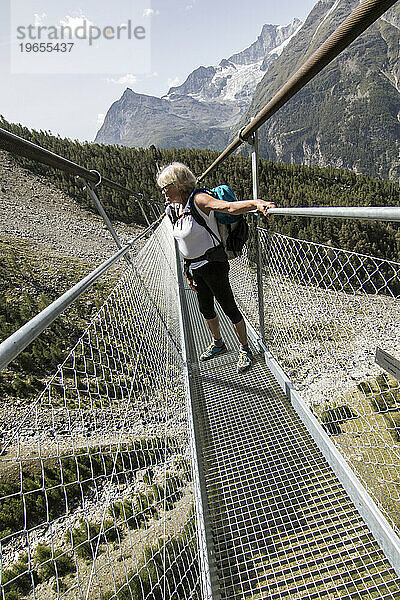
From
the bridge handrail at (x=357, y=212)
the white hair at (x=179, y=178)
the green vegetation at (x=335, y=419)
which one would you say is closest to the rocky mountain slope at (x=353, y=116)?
the green vegetation at (x=335, y=419)

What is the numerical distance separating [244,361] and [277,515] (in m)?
1.01

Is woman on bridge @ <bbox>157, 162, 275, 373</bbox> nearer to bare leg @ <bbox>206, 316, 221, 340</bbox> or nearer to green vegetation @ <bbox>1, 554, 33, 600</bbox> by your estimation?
bare leg @ <bbox>206, 316, 221, 340</bbox>

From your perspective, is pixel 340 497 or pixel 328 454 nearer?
pixel 340 497

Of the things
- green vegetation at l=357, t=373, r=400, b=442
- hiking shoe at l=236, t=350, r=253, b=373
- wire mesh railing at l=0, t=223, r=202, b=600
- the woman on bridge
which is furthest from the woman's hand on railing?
green vegetation at l=357, t=373, r=400, b=442

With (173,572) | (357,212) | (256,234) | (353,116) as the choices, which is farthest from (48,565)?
(353,116)

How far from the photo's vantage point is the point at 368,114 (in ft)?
366

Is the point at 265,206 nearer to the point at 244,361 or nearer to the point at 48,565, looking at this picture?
the point at 244,361

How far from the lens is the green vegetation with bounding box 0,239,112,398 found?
17.6 ft

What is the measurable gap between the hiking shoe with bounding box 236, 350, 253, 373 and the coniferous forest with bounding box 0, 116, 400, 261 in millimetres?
15231

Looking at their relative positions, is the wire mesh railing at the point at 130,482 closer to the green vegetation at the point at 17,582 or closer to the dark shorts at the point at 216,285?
the green vegetation at the point at 17,582

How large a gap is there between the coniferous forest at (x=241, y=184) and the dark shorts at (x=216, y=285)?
15.1 metres

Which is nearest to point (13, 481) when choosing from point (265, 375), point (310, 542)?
point (265, 375)

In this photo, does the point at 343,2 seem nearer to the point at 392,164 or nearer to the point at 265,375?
the point at 392,164

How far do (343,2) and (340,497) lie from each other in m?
252
